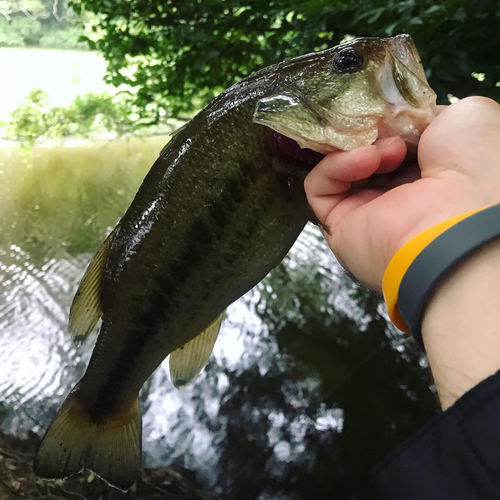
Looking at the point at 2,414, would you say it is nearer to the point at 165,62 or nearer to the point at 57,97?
the point at 165,62

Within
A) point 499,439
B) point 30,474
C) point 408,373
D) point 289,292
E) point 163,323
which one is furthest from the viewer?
point 289,292

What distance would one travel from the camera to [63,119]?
4.48 m

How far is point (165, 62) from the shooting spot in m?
2.38

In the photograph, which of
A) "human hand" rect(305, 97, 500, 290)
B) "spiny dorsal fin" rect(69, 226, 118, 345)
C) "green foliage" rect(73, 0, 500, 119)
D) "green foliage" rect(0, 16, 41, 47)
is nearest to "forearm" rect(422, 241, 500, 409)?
"human hand" rect(305, 97, 500, 290)

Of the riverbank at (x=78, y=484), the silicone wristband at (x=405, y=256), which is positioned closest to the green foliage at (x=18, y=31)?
the riverbank at (x=78, y=484)

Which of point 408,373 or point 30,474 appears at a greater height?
point 30,474

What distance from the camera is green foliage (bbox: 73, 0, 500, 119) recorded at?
122 centimetres

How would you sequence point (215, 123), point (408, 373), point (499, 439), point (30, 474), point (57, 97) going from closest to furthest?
point (499, 439) → point (215, 123) → point (30, 474) → point (408, 373) → point (57, 97)

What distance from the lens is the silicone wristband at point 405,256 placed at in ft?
1.92

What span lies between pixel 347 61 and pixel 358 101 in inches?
3.8

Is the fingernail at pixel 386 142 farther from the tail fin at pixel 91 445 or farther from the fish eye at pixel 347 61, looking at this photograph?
the tail fin at pixel 91 445

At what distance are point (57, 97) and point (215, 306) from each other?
4.87 meters

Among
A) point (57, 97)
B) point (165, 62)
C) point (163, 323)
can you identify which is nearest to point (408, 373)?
point (163, 323)

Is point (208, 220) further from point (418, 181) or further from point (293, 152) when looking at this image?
point (418, 181)
